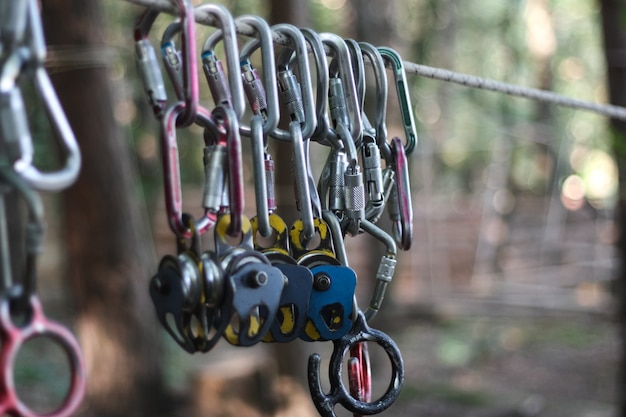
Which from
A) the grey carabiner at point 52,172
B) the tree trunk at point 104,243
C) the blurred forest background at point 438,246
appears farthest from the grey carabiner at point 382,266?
the tree trunk at point 104,243

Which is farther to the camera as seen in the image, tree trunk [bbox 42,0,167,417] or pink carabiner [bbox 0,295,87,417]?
tree trunk [bbox 42,0,167,417]

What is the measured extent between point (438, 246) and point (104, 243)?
213 inches

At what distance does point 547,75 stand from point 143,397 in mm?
7383

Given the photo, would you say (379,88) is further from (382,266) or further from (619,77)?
(619,77)

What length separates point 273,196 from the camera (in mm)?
702

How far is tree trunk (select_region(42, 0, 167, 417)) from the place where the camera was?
11.2 feet

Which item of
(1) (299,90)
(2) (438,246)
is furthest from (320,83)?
(2) (438,246)

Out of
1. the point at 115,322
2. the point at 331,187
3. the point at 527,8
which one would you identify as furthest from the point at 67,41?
the point at 527,8

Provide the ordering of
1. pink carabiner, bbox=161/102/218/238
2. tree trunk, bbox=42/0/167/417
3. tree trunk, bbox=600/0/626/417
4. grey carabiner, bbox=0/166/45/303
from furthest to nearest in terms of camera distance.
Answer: tree trunk, bbox=42/0/167/417 < tree trunk, bbox=600/0/626/417 < pink carabiner, bbox=161/102/218/238 < grey carabiner, bbox=0/166/45/303

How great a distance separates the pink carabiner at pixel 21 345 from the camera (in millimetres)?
445

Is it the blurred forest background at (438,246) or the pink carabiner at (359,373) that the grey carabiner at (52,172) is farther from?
the blurred forest background at (438,246)

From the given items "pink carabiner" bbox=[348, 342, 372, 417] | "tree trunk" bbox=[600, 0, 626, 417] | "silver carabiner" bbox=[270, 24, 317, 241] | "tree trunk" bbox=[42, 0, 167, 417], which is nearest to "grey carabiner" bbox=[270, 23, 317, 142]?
"silver carabiner" bbox=[270, 24, 317, 241]

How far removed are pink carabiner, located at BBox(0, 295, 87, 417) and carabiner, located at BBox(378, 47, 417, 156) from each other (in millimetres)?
438

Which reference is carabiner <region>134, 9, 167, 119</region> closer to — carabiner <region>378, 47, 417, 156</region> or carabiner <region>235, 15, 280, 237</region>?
carabiner <region>235, 15, 280, 237</region>
